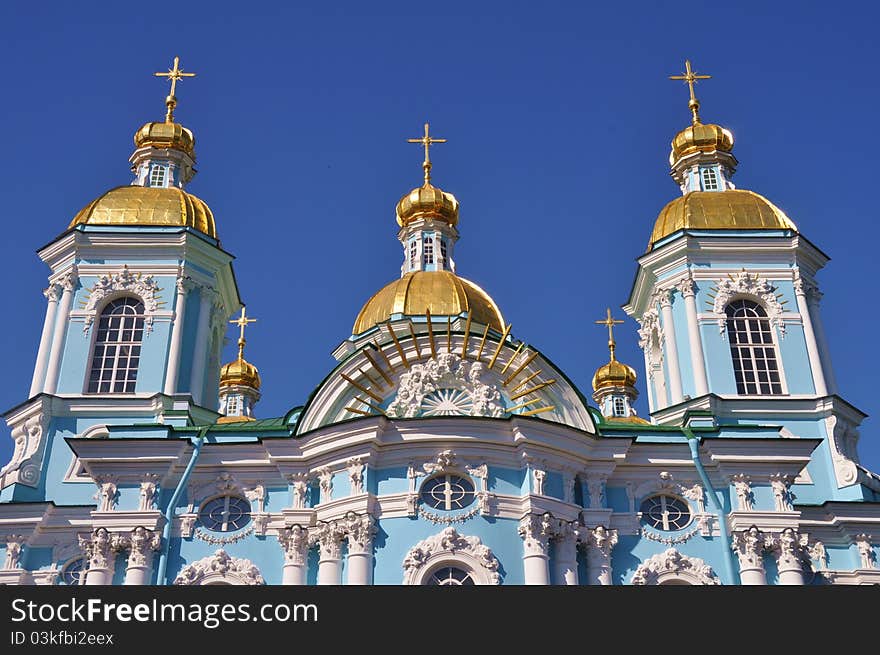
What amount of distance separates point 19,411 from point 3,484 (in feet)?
5.49

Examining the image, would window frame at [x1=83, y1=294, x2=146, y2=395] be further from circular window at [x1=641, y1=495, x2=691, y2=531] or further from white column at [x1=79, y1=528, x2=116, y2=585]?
circular window at [x1=641, y1=495, x2=691, y2=531]

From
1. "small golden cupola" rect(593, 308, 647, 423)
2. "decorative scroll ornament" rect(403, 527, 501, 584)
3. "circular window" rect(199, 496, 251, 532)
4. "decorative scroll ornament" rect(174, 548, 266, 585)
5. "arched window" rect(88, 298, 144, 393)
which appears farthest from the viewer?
"small golden cupola" rect(593, 308, 647, 423)

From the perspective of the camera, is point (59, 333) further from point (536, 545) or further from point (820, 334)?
point (820, 334)

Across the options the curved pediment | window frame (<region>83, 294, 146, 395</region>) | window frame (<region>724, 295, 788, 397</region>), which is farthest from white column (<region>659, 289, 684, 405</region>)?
window frame (<region>83, 294, 146, 395</region>)

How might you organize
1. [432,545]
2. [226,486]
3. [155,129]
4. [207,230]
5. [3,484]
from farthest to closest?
1. [155,129]
2. [207,230]
3. [3,484]
4. [226,486]
5. [432,545]

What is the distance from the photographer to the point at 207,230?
26016mm

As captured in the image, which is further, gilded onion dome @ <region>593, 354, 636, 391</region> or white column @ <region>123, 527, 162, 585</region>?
gilded onion dome @ <region>593, 354, 636, 391</region>

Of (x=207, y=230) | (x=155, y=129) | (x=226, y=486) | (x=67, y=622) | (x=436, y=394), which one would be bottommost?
(x=67, y=622)

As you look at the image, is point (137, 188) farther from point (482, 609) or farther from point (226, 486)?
point (482, 609)

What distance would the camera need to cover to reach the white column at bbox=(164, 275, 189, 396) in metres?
23.4

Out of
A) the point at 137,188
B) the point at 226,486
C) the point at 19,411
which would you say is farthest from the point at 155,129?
the point at 226,486

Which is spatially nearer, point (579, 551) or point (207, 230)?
point (579, 551)

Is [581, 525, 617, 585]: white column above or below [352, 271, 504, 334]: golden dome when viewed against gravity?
below

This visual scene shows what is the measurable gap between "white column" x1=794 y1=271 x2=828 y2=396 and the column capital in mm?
11156
